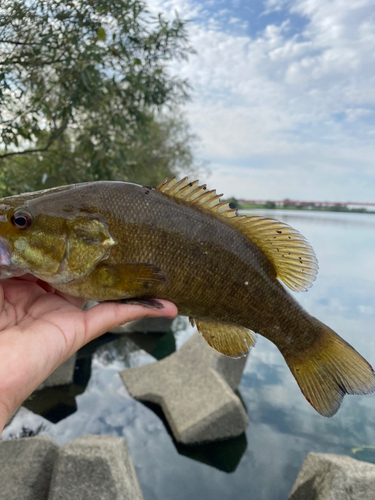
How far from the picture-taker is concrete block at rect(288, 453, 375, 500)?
11.5ft

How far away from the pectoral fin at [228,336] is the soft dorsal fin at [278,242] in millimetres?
427

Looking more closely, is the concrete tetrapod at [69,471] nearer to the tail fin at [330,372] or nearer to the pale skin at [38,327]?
the pale skin at [38,327]

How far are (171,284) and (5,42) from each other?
199 inches

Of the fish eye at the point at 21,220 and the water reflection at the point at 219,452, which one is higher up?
the fish eye at the point at 21,220

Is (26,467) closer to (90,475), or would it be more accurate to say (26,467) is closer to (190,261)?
(90,475)

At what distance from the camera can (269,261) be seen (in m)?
2.25

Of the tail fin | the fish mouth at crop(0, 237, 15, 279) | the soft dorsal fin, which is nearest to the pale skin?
the fish mouth at crop(0, 237, 15, 279)

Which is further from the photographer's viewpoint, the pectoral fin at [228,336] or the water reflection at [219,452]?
the water reflection at [219,452]

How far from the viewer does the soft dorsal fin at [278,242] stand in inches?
85.6

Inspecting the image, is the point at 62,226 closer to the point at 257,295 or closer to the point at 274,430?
the point at 257,295

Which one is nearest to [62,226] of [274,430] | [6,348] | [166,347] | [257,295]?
[6,348]

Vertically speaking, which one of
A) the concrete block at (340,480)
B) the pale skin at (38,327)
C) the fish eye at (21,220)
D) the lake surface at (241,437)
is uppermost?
the fish eye at (21,220)

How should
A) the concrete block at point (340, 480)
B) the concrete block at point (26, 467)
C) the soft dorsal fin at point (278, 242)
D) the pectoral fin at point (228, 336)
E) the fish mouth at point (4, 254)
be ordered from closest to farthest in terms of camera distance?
the fish mouth at point (4, 254) → the soft dorsal fin at point (278, 242) → the pectoral fin at point (228, 336) → the concrete block at point (340, 480) → the concrete block at point (26, 467)

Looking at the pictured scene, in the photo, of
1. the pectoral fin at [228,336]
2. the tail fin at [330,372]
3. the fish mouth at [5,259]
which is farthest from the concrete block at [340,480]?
the fish mouth at [5,259]
